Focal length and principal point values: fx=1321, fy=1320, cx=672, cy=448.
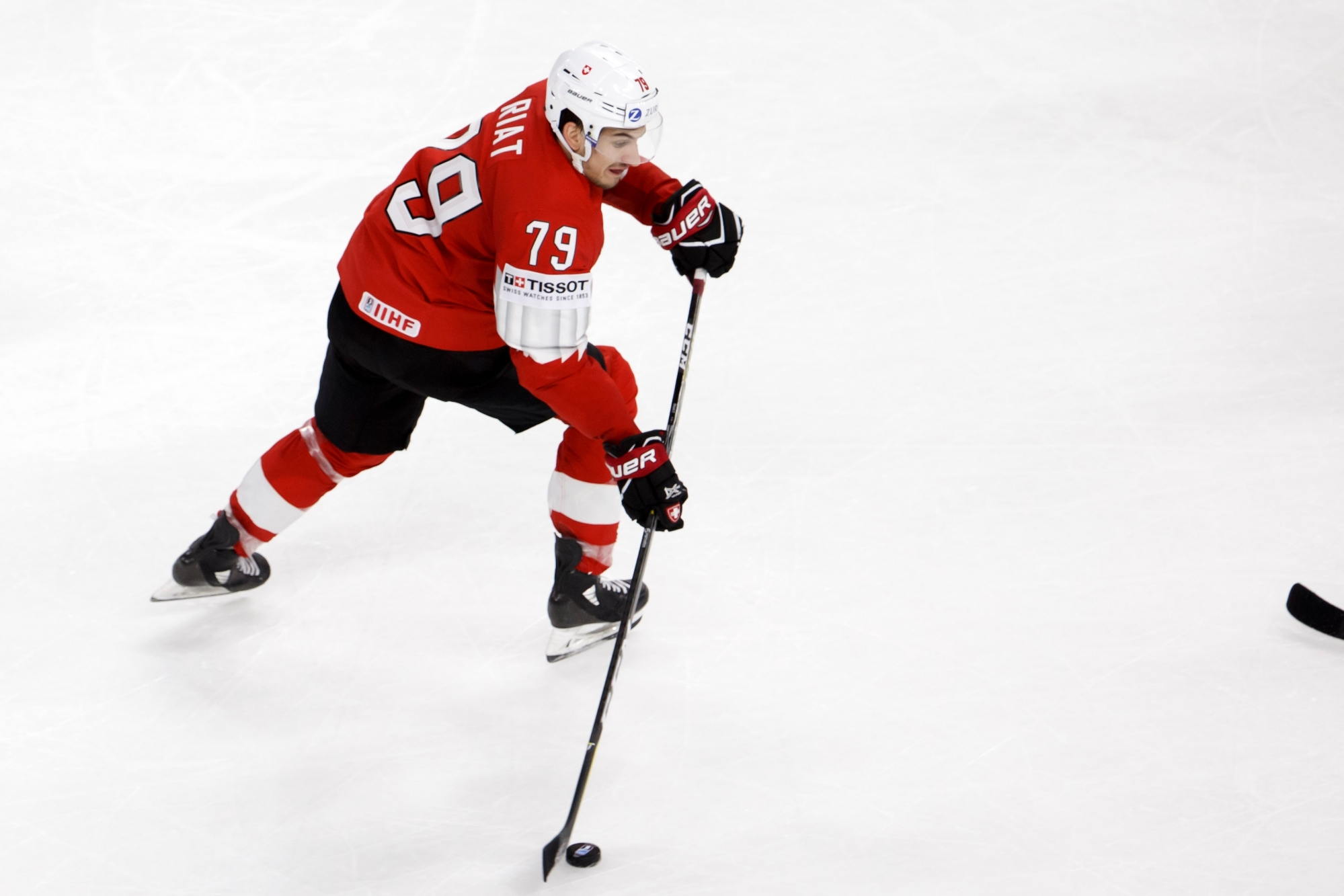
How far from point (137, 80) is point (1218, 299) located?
365cm

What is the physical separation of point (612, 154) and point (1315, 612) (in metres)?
1.66

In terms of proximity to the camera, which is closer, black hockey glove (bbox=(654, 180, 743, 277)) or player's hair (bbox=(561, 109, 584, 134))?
player's hair (bbox=(561, 109, 584, 134))

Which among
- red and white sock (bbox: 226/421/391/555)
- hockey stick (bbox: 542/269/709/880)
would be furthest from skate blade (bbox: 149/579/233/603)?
hockey stick (bbox: 542/269/709/880)

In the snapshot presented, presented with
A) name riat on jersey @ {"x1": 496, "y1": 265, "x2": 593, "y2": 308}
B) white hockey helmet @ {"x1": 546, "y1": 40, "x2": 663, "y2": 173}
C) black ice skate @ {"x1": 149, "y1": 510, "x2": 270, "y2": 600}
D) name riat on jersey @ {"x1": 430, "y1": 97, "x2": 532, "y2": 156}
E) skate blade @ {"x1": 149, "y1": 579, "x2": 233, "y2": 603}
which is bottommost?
skate blade @ {"x1": 149, "y1": 579, "x2": 233, "y2": 603}

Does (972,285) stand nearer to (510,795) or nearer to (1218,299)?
(1218,299)

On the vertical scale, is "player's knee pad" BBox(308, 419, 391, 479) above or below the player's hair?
below

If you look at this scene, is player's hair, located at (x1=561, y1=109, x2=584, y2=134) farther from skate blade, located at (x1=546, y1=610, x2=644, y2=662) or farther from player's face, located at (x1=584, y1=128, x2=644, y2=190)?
skate blade, located at (x1=546, y1=610, x2=644, y2=662)

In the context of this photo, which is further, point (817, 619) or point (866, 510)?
point (866, 510)

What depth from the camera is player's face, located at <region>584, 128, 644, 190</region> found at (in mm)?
2211

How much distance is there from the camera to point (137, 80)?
4629 millimetres

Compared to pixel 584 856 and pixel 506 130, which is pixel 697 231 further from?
pixel 584 856

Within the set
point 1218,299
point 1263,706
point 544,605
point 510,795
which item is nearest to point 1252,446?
point 1218,299

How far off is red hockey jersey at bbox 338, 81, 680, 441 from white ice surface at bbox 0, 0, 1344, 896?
68 centimetres

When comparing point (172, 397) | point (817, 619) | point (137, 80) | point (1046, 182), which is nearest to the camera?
point (817, 619)
